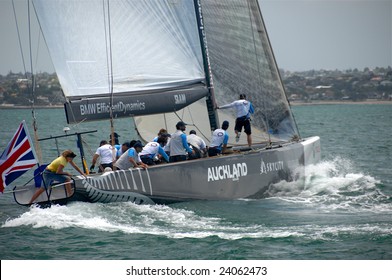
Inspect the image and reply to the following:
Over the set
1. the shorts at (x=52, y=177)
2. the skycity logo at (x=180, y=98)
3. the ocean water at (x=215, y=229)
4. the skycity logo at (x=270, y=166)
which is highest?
the skycity logo at (x=180, y=98)

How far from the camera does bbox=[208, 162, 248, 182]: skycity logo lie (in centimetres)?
1451

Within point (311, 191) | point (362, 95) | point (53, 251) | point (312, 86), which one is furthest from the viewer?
point (312, 86)

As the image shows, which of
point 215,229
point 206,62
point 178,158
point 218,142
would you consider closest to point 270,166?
point 218,142

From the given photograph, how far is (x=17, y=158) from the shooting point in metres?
13.0

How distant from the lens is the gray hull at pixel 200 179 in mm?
13430

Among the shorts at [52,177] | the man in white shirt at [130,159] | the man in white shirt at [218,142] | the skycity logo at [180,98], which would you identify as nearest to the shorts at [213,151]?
the man in white shirt at [218,142]

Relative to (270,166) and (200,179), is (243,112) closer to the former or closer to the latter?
(270,166)

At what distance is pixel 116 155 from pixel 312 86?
226ft

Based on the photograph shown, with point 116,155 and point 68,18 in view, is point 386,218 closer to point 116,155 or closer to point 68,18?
point 116,155

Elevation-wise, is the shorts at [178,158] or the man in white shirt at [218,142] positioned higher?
the man in white shirt at [218,142]

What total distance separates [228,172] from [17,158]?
3.69m

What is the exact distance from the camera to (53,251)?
1117 cm

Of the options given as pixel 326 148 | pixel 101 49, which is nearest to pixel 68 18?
pixel 101 49

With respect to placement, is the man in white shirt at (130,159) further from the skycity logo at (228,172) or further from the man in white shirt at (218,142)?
the man in white shirt at (218,142)
